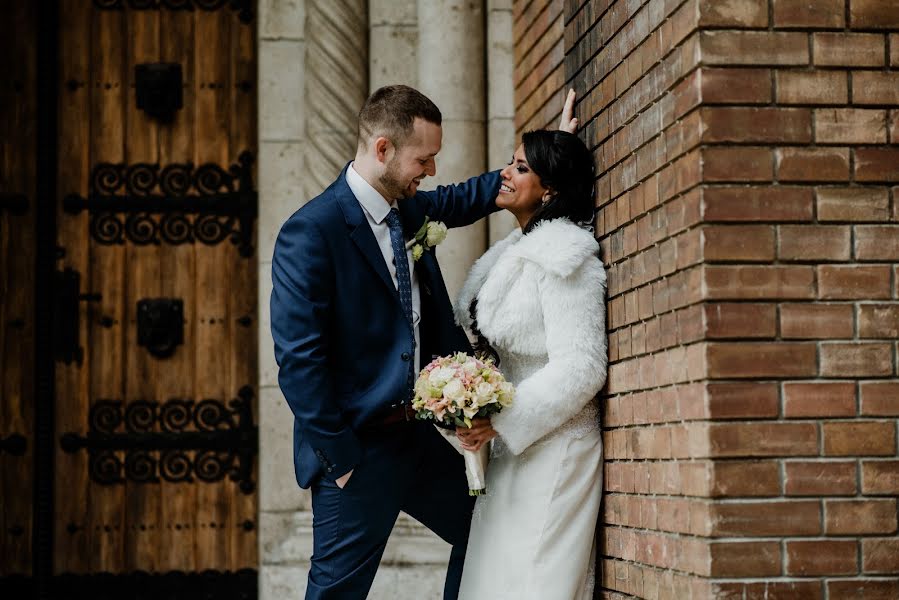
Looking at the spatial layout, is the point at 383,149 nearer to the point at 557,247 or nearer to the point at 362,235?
the point at 362,235

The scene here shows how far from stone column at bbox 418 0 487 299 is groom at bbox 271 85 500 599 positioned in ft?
4.60

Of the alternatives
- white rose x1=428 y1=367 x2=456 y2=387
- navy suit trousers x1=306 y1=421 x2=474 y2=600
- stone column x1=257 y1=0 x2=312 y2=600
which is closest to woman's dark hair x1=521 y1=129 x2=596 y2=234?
white rose x1=428 y1=367 x2=456 y2=387

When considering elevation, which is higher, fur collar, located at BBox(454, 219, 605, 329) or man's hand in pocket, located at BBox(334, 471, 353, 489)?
fur collar, located at BBox(454, 219, 605, 329)

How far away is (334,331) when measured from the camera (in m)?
3.90

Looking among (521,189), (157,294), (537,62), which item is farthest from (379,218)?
(157,294)

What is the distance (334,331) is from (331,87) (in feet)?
6.88

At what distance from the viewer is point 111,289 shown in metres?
5.85

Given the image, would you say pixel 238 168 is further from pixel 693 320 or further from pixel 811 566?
pixel 811 566

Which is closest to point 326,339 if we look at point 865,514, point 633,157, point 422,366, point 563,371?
point 422,366

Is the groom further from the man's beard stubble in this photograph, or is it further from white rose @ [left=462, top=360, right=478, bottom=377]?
white rose @ [left=462, top=360, right=478, bottom=377]

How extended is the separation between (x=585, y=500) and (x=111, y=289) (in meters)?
2.86

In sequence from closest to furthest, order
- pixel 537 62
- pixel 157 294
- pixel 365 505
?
pixel 365 505
pixel 537 62
pixel 157 294

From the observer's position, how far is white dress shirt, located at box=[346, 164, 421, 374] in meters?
4.02

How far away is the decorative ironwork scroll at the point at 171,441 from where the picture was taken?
5.80m
